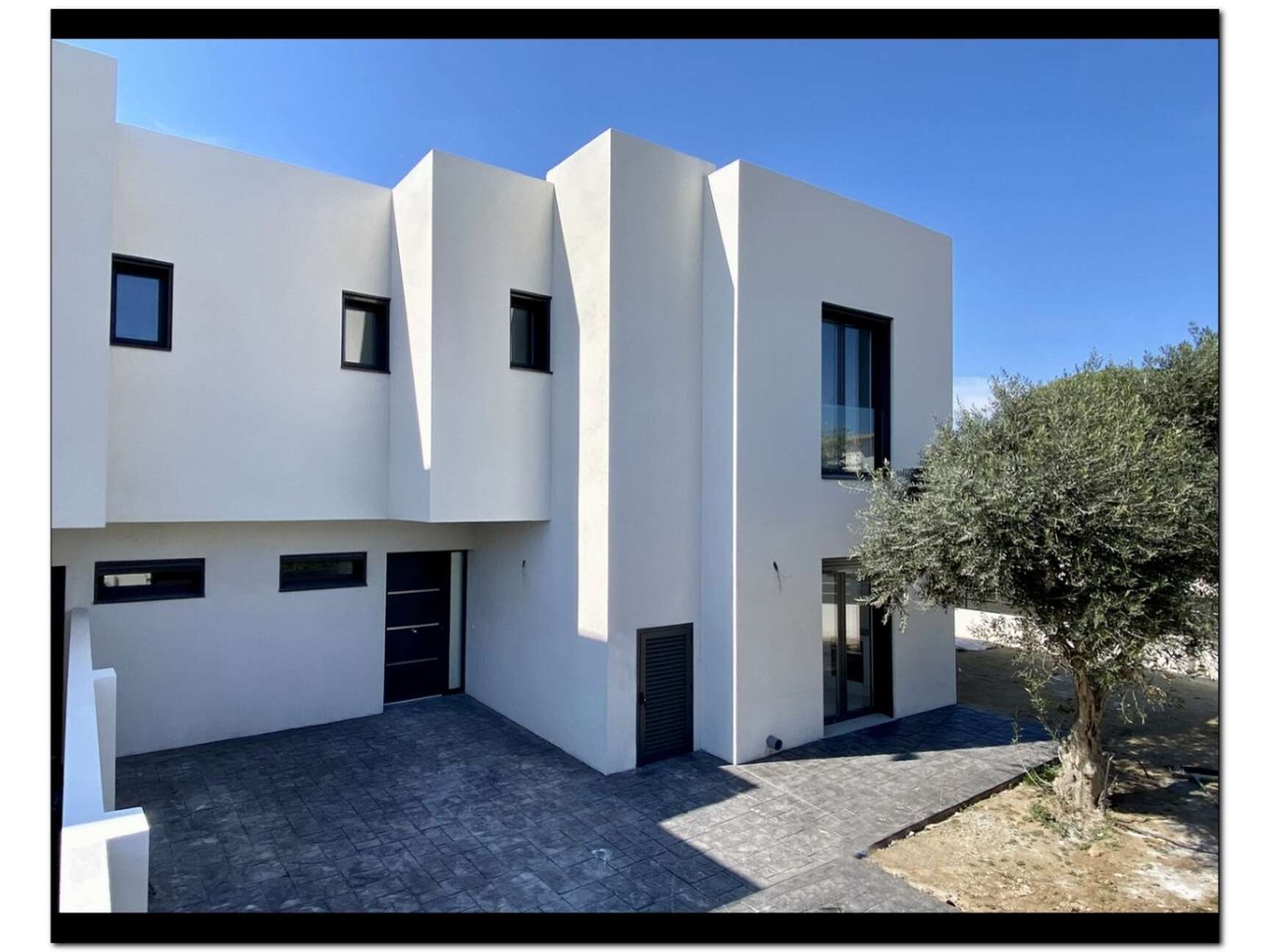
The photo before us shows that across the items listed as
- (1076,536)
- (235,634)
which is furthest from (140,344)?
(1076,536)

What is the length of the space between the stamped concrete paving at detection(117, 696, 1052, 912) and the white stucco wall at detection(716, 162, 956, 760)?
0.80m

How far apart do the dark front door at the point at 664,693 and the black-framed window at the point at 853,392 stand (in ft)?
8.70

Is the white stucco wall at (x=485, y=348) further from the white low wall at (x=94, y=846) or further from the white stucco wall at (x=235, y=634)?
the white low wall at (x=94, y=846)

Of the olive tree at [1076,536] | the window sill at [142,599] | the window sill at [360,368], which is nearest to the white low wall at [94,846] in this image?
the window sill at [142,599]

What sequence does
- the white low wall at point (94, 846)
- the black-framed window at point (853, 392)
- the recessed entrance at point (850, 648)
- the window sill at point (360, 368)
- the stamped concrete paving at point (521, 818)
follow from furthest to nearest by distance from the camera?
the black-framed window at point (853, 392), the recessed entrance at point (850, 648), the window sill at point (360, 368), the stamped concrete paving at point (521, 818), the white low wall at point (94, 846)

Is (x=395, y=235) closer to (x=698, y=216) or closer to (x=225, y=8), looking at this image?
(x=698, y=216)

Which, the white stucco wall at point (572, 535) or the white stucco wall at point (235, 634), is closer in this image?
the white stucco wall at point (572, 535)

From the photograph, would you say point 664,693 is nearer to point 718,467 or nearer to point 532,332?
point 718,467

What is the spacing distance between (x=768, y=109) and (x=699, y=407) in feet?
9.84

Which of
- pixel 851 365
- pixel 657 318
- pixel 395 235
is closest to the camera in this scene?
pixel 657 318

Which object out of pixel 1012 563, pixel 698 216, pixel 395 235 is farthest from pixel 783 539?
pixel 395 235

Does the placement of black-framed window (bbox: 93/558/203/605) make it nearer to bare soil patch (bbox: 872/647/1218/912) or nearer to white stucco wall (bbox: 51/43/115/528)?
white stucco wall (bbox: 51/43/115/528)

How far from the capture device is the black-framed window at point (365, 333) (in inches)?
305
